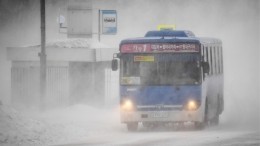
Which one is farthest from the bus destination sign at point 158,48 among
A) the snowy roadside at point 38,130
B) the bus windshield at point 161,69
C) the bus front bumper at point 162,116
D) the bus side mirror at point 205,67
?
the snowy roadside at point 38,130

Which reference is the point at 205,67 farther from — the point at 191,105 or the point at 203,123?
the point at 203,123

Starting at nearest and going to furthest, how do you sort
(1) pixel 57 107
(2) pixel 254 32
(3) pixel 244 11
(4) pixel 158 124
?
(4) pixel 158 124
(1) pixel 57 107
(2) pixel 254 32
(3) pixel 244 11

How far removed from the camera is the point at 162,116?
30.0 m

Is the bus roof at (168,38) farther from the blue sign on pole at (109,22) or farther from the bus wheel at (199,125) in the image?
the blue sign on pole at (109,22)

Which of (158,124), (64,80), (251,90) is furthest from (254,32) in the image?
(158,124)

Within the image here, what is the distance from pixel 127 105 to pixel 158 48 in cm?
187

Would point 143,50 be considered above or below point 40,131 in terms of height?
above

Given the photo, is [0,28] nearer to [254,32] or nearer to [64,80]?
[254,32]

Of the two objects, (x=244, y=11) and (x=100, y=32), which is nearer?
(x=100, y=32)

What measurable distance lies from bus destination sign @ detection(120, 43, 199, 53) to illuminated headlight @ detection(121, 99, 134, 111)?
1425mm

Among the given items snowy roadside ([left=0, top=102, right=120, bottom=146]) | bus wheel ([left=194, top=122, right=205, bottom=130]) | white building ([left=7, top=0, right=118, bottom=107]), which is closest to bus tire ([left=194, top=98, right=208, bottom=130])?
bus wheel ([left=194, top=122, right=205, bottom=130])

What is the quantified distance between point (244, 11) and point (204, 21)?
19.2 ft

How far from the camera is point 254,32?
3346 inches

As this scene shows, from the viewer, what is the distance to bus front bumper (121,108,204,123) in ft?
98.1
